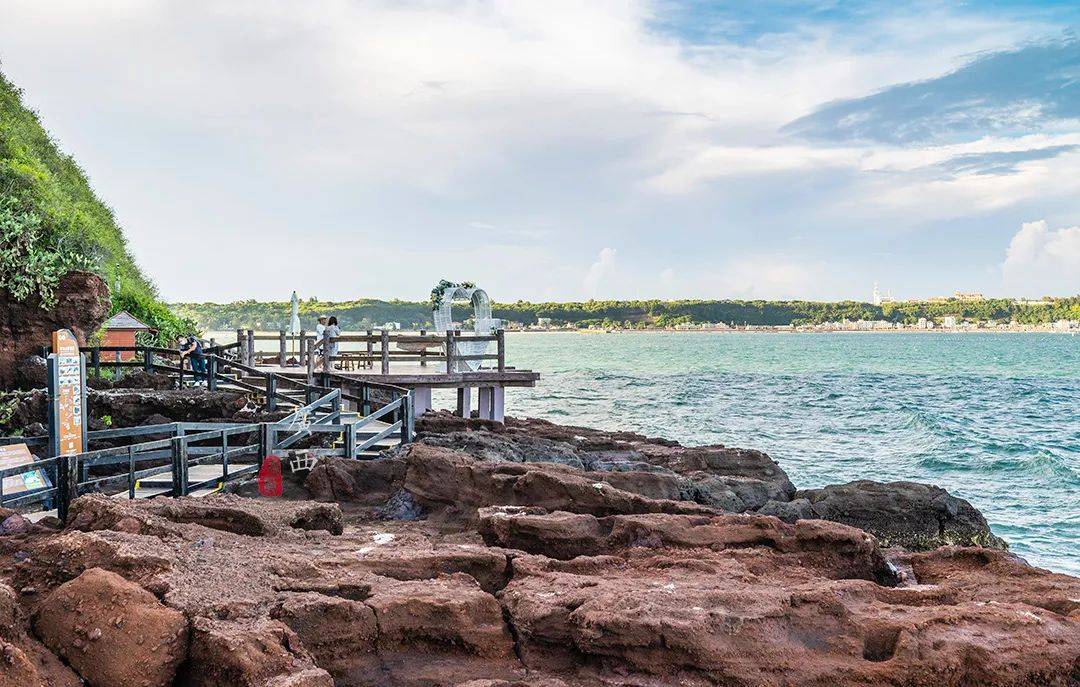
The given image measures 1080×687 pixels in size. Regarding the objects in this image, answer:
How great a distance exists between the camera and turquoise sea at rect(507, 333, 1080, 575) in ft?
72.9

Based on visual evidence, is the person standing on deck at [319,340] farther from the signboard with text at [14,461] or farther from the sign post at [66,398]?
the sign post at [66,398]

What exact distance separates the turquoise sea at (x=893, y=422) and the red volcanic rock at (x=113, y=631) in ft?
50.6

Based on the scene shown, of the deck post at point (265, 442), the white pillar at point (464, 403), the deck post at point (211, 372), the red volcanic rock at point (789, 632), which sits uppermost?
the deck post at point (211, 372)

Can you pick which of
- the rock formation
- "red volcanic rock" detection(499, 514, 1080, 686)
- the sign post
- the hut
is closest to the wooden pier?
the hut

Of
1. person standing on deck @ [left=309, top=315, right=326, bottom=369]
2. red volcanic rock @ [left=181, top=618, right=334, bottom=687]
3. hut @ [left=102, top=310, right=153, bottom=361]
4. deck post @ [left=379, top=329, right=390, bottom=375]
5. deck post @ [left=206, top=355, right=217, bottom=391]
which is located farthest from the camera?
hut @ [left=102, top=310, right=153, bottom=361]

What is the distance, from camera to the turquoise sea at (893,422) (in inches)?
875

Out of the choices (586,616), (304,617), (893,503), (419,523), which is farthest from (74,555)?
(893,503)

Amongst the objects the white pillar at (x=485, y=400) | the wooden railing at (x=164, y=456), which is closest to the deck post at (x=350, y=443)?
the wooden railing at (x=164, y=456)

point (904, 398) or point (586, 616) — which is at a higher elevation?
point (586, 616)

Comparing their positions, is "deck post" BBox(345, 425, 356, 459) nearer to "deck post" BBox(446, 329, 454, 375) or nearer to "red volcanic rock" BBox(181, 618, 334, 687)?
"red volcanic rock" BBox(181, 618, 334, 687)

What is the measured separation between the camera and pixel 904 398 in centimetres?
5431

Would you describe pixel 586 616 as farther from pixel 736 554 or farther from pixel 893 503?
pixel 893 503

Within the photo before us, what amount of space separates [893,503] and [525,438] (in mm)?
7340

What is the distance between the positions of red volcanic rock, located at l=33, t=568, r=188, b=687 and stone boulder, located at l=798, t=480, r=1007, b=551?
963cm
